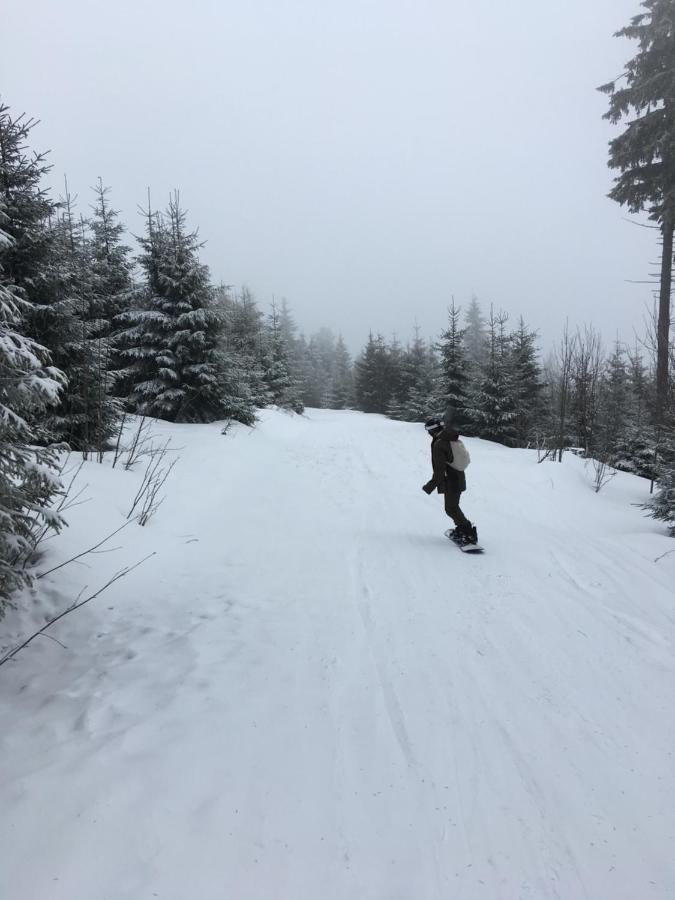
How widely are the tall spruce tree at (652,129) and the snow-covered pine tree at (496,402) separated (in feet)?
22.8

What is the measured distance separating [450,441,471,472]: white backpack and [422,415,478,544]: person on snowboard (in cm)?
4

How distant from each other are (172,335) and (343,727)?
11.5m

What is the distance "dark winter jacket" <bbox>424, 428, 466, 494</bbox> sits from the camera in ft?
18.8

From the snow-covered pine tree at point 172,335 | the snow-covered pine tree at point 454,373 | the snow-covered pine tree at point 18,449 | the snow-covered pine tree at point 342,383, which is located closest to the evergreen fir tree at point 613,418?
the snow-covered pine tree at point 454,373

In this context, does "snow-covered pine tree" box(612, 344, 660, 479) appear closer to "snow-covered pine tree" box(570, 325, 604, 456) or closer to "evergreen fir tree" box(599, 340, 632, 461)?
"evergreen fir tree" box(599, 340, 632, 461)

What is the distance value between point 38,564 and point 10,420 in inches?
72.7

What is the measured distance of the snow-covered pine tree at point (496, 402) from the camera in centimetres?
1927

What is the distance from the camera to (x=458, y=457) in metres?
5.69

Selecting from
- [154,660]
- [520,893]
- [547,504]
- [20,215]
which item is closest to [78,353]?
[20,215]

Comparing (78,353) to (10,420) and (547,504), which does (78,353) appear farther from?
(547,504)

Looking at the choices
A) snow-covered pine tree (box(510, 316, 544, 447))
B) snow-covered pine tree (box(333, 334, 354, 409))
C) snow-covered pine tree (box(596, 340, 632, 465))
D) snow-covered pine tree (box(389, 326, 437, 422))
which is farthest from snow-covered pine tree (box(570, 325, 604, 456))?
snow-covered pine tree (box(333, 334, 354, 409))

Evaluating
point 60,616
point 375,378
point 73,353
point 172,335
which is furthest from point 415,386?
point 60,616

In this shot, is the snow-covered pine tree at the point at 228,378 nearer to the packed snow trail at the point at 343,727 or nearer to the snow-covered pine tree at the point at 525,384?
the packed snow trail at the point at 343,727

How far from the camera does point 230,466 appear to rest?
9.42 meters
